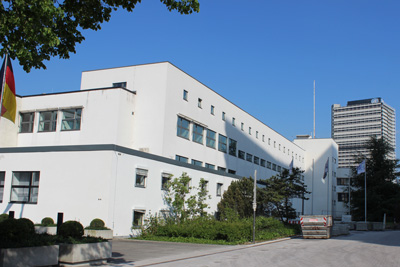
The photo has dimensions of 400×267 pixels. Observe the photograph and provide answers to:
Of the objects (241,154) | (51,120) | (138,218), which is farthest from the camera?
(241,154)

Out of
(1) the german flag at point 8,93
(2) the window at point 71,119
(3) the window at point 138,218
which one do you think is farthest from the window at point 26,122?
(1) the german flag at point 8,93

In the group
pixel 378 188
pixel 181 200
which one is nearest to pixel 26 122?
pixel 181 200

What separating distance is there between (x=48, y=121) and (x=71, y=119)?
7.73 feet

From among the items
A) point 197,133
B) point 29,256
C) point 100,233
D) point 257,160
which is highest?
point 197,133

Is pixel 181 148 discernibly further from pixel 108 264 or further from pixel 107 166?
pixel 108 264

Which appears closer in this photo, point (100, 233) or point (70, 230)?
point (70, 230)

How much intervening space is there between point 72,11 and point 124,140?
872 inches

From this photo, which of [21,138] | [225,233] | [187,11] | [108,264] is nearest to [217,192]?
[225,233]

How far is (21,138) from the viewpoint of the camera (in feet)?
113

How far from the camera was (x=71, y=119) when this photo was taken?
33062 millimetres

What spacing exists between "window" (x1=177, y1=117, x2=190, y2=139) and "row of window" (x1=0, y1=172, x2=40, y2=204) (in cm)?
1276

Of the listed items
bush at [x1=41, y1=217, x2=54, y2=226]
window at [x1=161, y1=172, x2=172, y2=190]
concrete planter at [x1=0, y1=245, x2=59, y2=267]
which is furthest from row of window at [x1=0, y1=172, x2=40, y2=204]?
concrete planter at [x1=0, y1=245, x2=59, y2=267]

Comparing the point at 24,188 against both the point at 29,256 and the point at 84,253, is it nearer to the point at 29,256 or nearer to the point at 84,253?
the point at 84,253

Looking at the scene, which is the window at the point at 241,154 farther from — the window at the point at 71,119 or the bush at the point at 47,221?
the bush at the point at 47,221
